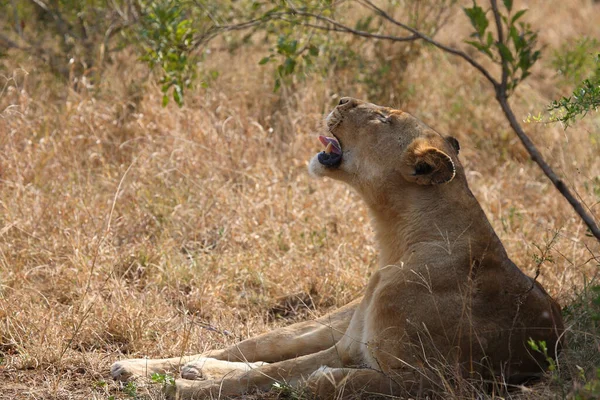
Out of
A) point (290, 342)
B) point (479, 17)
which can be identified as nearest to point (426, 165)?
point (290, 342)

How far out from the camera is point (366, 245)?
6.00 meters

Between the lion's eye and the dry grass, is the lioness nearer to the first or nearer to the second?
the lion's eye

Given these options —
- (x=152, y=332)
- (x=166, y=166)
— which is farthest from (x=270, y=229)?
(x=152, y=332)

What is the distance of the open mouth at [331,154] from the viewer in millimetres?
4531

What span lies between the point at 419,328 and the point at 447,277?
0.96ft

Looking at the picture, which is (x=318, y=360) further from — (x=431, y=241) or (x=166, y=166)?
(x=166, y=166)

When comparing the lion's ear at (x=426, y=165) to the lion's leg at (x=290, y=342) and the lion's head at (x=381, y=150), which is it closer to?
the lion's head at (x=381, y=150)

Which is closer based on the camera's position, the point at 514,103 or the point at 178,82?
the point at 178,82

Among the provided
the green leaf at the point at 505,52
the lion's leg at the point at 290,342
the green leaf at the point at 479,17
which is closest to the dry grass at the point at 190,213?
the lion's leg at the point at 290,342

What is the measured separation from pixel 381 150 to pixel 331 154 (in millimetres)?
325

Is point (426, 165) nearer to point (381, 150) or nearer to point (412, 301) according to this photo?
point (381, 150)

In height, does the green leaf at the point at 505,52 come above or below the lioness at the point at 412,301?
above

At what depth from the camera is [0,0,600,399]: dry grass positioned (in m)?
4.76

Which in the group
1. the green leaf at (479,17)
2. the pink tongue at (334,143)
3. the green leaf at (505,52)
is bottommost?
the pink tongue at (334,143)
